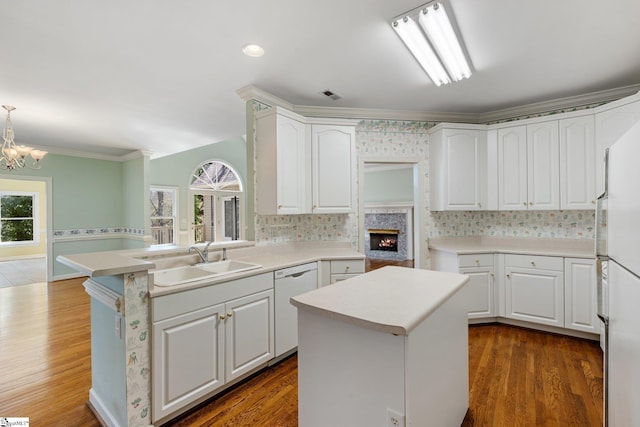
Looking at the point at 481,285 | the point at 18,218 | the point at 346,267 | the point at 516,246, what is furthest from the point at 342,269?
the point at 18,218

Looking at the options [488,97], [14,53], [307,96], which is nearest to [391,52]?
[307,96]

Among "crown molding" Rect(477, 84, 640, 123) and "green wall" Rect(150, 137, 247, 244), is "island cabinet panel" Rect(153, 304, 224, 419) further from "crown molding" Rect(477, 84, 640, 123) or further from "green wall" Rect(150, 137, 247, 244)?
"green wall" Rect(150, 137, 247, 244)

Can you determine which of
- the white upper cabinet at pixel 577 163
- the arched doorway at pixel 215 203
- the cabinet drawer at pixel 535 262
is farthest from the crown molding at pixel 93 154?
the white upper cabinet at pixel 577 163

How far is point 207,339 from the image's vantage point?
6.20 ft

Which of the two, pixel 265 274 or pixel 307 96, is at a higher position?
pixel 307 96

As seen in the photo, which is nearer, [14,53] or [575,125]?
[14,53]

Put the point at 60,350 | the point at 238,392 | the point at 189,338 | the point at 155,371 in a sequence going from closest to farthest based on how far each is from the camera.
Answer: the point at 155,371 → the point at 189,338 → the point at 238,392 → the point at 60,350

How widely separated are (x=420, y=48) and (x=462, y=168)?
1695 millimetres

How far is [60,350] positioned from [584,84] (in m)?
5.53

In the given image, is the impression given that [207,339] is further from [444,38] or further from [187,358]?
[444,38]

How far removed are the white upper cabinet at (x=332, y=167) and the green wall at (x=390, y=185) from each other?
13.2 ft

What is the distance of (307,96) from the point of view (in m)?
3.08

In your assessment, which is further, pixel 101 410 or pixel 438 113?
pixel 438 113

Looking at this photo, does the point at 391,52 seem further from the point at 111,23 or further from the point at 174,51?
the point at 111,23
